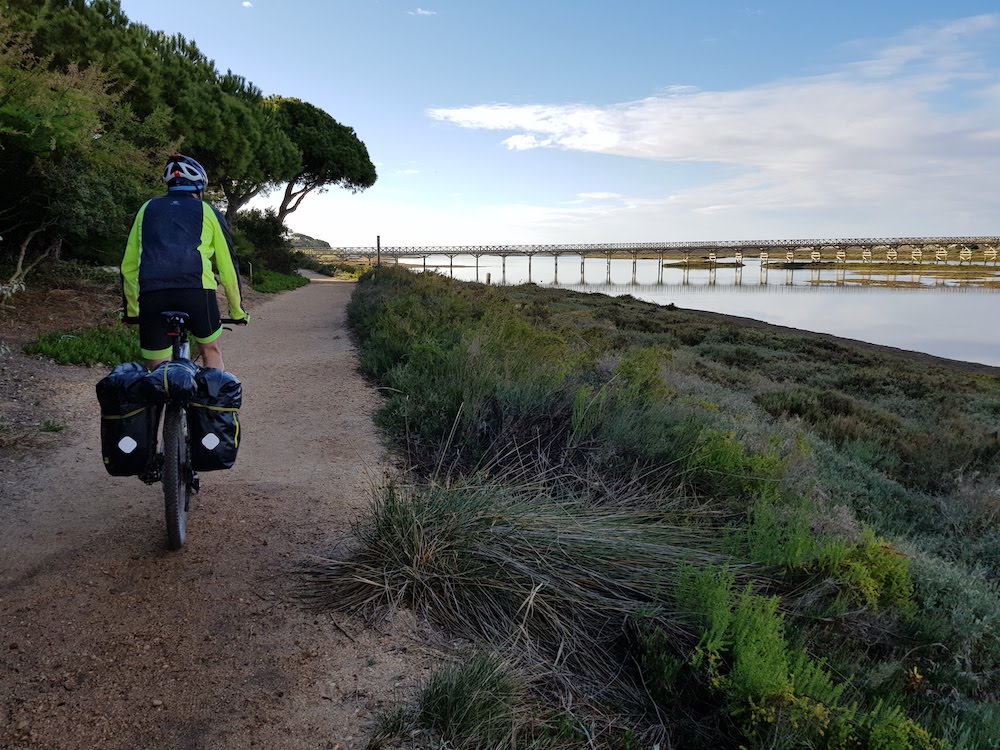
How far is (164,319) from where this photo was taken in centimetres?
360

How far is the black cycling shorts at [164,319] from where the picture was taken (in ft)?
11.8

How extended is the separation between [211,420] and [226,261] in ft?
2.94

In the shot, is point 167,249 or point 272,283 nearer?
point 167,249

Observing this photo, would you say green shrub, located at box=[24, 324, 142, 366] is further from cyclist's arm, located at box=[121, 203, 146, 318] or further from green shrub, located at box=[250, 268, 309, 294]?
green shrub, located at box=[250, 268, 309, 294]

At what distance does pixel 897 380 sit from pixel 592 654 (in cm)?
1513

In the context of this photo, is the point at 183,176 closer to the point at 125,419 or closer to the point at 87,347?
the point at 125,419

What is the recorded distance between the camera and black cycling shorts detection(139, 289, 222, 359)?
141 inches

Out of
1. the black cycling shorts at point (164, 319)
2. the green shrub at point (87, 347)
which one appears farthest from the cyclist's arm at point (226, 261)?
the green shrub at point (87, 347)

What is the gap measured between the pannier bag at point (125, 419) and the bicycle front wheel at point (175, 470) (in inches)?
8.1

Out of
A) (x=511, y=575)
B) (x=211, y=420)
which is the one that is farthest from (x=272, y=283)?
(x=511, y=575)

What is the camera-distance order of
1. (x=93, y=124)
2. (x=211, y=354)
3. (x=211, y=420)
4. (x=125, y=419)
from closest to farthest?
(x=125, y=419) < (x=211, y=420) < (x=211, y=354) < (x=93, y=124)

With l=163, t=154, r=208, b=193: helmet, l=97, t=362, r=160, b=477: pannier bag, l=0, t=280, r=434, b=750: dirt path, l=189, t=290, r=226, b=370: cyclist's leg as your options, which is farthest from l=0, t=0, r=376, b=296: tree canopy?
l=97, t=362, r=160, b=477: pannier bag

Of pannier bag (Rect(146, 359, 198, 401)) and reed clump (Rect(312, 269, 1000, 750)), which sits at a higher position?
pannier bag (Rect(146, 359, 198, 401))

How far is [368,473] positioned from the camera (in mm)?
5125
